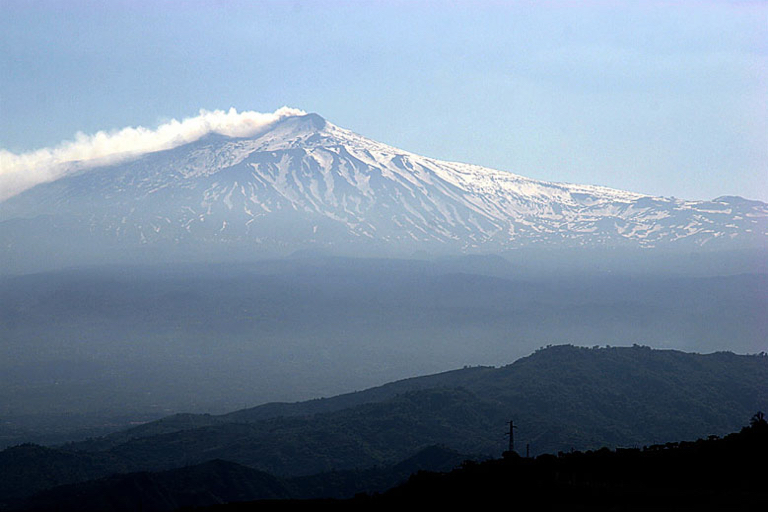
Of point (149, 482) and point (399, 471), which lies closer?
point (149, 482)

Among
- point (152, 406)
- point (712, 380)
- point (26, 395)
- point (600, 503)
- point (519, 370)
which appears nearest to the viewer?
point (600, 503)

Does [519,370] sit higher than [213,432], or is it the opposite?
[519,370]

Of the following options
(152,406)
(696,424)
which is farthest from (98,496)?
(152,406)

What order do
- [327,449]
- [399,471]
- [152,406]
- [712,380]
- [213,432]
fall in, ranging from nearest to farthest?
[399,471], [327,449], [213,432], [712,380], [152,406]

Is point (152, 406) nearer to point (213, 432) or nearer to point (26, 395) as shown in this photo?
point (26, 395)

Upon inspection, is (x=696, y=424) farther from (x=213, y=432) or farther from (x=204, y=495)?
(x=204, y=495)

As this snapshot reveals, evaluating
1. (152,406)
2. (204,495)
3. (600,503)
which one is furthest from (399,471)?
(152,406)
